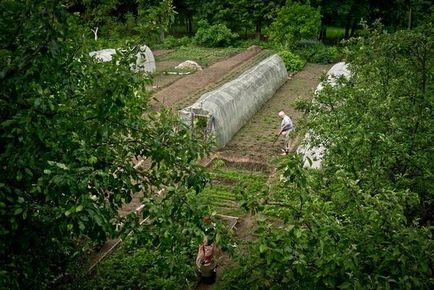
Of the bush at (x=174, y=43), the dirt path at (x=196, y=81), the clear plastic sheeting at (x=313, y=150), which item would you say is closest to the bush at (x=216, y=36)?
the bush at (x=174, y=43)

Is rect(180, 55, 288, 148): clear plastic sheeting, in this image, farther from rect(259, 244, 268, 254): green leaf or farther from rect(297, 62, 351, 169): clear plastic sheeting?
rect(259, 244, 268, 254): green leaf

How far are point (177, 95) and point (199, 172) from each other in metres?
21.1

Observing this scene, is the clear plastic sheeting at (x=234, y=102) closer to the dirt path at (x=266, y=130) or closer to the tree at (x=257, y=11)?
the dirt path at (x=266, y=130)

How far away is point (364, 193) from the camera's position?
5809 millimetres

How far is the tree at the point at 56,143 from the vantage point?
5.14 m

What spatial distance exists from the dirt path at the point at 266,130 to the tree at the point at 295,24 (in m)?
7.96

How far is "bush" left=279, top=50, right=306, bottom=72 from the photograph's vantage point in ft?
115

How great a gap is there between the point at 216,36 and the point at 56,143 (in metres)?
40.5

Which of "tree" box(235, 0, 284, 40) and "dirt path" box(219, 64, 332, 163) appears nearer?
"dirt path" box(219, 64, 332, 163)

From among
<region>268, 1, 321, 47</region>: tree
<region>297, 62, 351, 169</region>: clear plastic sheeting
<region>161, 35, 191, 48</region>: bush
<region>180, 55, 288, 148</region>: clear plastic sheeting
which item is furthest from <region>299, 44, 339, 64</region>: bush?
<region>161, 35, 191, 48</region>: bush

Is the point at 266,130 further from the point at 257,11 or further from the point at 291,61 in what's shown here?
the point at 257,11

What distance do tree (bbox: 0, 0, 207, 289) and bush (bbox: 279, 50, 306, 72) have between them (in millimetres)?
28966

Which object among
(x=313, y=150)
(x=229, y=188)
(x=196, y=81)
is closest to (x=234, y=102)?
(x=313, y=150)

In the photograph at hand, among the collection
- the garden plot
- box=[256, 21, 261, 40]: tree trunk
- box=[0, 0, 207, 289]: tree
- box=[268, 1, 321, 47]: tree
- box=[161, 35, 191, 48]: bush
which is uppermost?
box=[0, 0, 207, 289]: tree
